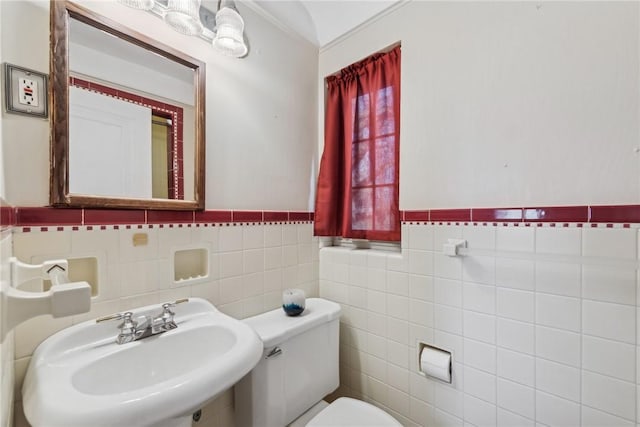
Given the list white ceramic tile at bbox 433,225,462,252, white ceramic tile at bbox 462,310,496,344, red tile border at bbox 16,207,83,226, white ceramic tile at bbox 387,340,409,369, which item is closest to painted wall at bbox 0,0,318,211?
red tile border at bbox 16,207,83,226

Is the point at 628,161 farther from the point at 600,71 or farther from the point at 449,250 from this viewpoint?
the point at 449,250

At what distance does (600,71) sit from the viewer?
86cm

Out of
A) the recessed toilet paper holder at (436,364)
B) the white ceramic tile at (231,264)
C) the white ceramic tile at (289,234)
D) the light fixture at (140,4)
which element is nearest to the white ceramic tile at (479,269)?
the recessed toilet paper holder at (436,364)

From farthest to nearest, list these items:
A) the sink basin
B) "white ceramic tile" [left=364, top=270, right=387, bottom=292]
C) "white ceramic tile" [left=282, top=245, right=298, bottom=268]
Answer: "white ceramic tile" [left=282, top=245, right=298, bottom=268] < "white ceramic tile" [left=364, top=270, right=387, bottom=292] < the sink basin

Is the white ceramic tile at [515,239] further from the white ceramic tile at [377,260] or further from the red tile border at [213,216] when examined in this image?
the red tile border at [213,216]

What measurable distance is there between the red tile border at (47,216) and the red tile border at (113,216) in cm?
Result: 2

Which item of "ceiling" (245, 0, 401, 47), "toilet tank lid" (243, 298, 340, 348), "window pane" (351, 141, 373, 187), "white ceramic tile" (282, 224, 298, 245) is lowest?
"toilet tank lid" (243, 298, 340, 348)

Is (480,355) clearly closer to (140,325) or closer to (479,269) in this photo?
(479,269)

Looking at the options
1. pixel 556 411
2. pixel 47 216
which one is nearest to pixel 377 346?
pixel 556 411

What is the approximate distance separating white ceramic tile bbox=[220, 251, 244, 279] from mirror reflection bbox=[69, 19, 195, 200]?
0.30 meters

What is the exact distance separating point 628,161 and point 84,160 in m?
1.66

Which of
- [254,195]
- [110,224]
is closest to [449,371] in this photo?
[254,195]

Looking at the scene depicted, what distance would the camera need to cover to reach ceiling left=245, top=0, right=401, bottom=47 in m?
1.37

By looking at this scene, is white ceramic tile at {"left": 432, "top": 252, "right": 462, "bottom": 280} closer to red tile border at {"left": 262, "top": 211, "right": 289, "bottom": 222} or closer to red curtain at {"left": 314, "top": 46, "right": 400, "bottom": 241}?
red curtain at {"left": 314, "top": 46, "right": 400, "bottom": 241}
